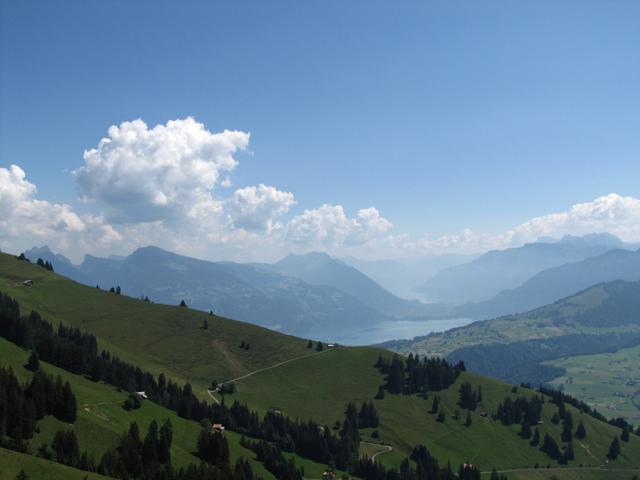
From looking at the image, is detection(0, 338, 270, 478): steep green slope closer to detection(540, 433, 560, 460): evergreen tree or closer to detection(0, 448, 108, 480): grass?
detection(0, 448, 108, 480): grass

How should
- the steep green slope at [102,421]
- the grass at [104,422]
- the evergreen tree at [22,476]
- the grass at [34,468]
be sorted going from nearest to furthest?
the evergreen tree at [22,476] < the grass at [34,468] < the steep green slope at [102,421] < the grass at [104,422]

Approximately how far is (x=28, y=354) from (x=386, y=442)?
342 ft

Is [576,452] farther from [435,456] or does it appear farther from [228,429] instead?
[228,429]

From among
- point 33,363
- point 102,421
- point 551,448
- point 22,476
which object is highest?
point 33,363

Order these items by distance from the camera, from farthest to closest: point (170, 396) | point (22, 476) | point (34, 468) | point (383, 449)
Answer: point (383, 449) < point (170, 396) < point (34, 468) < point (22, 476)

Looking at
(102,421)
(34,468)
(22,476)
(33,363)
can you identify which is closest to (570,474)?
(102,421)

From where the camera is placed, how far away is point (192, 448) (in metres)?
114

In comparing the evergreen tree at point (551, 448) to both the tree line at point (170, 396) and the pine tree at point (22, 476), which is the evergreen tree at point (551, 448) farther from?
the pine tree at point (22, 476)

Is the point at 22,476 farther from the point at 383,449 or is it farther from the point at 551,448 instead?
the point at 551,448

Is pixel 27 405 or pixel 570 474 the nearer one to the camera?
pixel 27 405

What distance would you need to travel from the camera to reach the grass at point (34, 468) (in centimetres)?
6946

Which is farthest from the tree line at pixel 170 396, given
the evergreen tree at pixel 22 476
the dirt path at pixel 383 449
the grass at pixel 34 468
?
the evergreen tree at pixel 22 476

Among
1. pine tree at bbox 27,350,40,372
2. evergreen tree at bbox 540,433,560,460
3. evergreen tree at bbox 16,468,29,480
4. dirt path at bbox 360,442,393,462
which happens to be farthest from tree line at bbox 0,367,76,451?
evergreen tree at bbox 540,433,560,460

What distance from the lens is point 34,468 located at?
7144 centimetres
